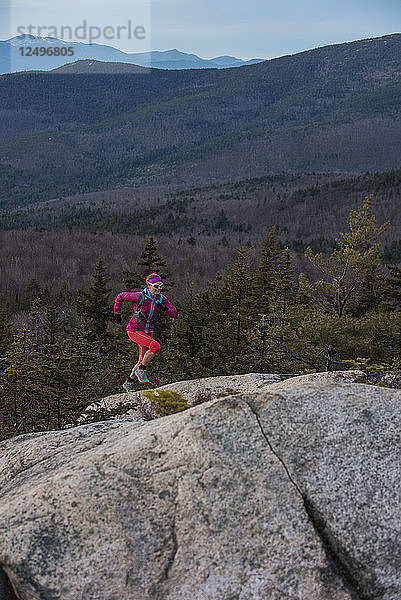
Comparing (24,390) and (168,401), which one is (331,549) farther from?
(24,390)

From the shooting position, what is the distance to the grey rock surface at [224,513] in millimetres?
3699

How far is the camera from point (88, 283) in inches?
Answer: 2613

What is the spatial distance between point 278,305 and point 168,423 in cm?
1556

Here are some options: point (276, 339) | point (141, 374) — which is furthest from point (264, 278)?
point (141, 374)

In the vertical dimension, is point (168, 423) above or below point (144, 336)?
above

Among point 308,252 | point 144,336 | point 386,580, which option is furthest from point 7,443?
point 308,252

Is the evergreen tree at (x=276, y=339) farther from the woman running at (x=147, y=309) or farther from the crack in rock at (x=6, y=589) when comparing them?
the crack in rock at (x=6, y=589)

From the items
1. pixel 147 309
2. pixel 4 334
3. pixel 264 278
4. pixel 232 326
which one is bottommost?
pixel 4 334

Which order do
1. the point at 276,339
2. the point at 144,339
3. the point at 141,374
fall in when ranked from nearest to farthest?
1. the point at 144,339
2. the point at 141,374
3. the point at 276,339

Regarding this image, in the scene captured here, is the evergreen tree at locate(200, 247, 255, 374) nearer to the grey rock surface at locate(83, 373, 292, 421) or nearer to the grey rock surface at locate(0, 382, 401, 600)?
the grey rock surface at locate(83, 373, 292, 421)

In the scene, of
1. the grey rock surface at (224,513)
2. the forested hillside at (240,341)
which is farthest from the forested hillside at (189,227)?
the grey rock surface at (224,513)

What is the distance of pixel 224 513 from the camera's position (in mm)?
3920

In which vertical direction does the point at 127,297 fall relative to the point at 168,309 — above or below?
above

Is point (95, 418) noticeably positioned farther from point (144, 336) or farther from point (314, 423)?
point (314, 423)
